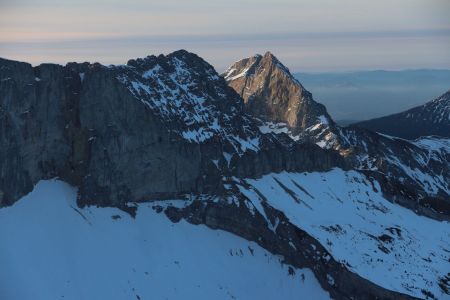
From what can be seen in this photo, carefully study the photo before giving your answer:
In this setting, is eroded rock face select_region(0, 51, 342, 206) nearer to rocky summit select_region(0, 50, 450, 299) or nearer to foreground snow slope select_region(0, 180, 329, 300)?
rocky summit select_region(0, 50, 450, 299)

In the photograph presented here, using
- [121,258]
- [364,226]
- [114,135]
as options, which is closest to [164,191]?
[114,135]

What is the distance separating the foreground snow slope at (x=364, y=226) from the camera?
509ft

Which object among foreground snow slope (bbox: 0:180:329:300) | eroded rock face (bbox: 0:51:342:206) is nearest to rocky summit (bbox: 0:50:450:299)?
eroded rock face (bbox: 0:51:342:206)

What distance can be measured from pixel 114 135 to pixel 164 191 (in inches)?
618

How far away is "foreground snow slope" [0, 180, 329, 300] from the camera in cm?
12644

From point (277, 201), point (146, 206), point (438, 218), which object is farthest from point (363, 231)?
point (146, 206)

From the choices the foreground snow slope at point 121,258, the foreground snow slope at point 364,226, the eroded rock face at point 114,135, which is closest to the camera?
the foreground snow slope at point 121,258

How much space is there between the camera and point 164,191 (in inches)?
6171

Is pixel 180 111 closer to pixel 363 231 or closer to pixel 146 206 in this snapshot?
pixel 146 206

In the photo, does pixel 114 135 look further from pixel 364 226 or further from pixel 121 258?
pixel 364 226

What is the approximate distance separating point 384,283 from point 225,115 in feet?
191

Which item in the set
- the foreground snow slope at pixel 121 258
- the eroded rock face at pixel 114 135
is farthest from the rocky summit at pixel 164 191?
the foreground snow slope at pixel 121 258

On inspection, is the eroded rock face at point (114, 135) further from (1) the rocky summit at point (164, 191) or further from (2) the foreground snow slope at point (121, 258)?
(2) the foreground snow slope at point (121, 258)

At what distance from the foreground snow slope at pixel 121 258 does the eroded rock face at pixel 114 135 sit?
4.64 m
